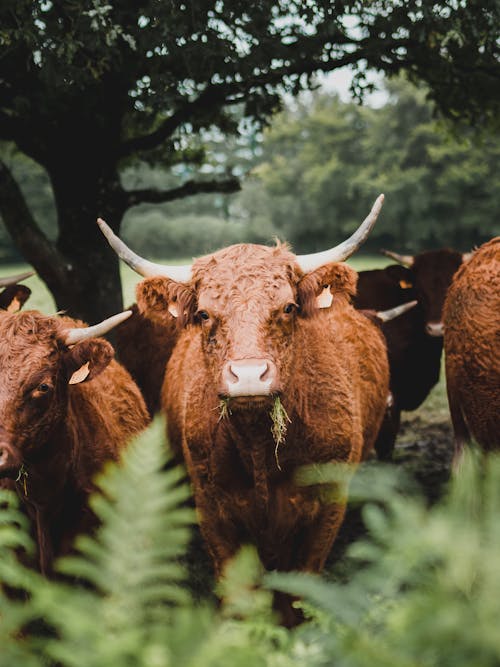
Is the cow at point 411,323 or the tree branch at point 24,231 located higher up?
the tree branch at point 24,231

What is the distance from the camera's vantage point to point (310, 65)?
23.9ft

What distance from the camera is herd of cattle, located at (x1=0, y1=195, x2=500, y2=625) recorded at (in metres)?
3.18

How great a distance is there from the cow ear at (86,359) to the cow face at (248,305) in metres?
0.45

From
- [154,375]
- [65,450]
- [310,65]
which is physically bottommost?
[154,375]

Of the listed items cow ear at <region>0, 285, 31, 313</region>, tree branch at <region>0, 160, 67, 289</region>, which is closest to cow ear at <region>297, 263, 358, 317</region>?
cow ear at <region>0, 285, 31, 313</region>

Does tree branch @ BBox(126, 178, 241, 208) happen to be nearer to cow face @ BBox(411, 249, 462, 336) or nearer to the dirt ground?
cow face @ BBox(411, 249, 462, 336)

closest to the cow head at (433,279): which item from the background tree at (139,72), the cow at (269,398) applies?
the background tree at (139,72)

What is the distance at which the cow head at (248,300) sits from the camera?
9.52ft

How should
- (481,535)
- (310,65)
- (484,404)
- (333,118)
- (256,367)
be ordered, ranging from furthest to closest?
(333,118) < (310,65) < (484,404) < (256,367) < (481,535)

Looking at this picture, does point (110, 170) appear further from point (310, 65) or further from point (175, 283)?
point (175, 283)

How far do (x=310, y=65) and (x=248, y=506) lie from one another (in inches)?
224

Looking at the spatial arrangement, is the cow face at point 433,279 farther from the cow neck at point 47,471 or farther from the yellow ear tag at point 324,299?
the cow neck at point 47,471

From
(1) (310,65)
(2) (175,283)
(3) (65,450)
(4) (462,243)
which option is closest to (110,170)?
(1) (310,65)

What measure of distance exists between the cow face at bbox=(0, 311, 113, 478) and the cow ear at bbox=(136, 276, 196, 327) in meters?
0.43
